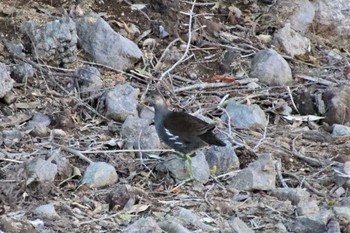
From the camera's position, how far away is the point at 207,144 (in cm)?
619

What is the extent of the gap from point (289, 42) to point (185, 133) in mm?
2738

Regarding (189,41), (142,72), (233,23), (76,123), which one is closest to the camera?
(76,123)

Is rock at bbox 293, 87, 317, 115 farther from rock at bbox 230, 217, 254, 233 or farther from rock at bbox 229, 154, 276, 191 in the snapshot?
rock at bbox 230, 217, 254, 233

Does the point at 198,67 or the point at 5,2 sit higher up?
the point at 5,2

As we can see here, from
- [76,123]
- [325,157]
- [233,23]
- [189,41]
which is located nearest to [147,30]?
[189,41]

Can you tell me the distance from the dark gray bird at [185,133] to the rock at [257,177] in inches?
10.0

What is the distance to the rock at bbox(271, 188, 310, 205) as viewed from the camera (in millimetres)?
5969

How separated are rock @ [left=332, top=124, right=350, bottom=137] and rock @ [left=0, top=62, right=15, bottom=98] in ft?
8.07

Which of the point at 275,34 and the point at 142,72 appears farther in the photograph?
the point at 275,34

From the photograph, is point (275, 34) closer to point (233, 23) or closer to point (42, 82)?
point (233, 23)

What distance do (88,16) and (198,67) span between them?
3.38 ft

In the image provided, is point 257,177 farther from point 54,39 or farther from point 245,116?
point 54,39

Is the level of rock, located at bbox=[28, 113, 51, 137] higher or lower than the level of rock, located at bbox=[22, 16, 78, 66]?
lower

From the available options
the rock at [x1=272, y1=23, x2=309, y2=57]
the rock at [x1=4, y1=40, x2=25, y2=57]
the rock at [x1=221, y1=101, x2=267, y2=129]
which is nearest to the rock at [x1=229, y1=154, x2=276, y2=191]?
the rock at [x1=221, y1=101, x2=267, y2=129]
